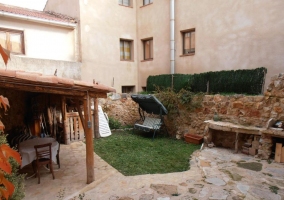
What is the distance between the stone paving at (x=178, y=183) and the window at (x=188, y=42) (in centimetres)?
649

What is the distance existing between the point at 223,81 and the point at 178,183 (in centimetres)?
536

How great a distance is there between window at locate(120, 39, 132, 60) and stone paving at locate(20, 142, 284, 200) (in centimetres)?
796

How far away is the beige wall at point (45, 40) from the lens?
937cm

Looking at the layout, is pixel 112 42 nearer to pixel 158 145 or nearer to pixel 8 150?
pixel 158 145

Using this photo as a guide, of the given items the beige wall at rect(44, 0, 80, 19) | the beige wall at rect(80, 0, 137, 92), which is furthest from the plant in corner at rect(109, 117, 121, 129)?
the beige wall at rect(44, 0, 80, 19)

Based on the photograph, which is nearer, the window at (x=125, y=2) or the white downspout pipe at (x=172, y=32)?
the white downspout pipe at (x=172, y=32)

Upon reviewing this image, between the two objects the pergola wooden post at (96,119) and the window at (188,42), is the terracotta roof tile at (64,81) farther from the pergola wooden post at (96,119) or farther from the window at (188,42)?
the window at (188,42)

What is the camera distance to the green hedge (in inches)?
303

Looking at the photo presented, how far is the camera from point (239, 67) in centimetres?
904

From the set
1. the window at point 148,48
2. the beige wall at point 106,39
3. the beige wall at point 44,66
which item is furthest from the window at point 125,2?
the beige wall at point 44,66

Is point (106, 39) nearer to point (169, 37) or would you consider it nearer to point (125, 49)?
point (125, 49)

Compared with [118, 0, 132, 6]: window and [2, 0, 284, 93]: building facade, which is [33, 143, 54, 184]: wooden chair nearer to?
[2, 0, 284, 93]: building facade

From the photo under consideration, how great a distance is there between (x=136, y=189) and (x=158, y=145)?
3.51m

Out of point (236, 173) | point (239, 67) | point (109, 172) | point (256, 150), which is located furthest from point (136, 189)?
point (239, 67)
